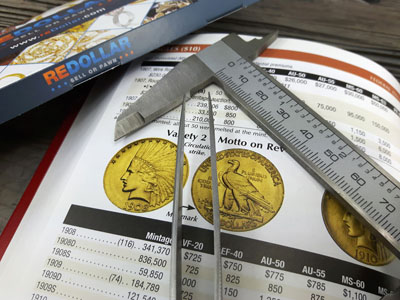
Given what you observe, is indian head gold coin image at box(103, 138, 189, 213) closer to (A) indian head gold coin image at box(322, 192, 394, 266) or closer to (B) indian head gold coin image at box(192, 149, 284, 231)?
(B) indian head gold coin image at box(192, 149, 284, 231)

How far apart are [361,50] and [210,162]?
36 centimetres

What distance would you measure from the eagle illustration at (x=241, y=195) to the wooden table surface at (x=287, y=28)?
26cm

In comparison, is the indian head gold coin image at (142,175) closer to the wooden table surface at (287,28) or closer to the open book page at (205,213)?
the open book page at (205,213)

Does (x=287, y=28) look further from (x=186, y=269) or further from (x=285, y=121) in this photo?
(x=186, y=269)

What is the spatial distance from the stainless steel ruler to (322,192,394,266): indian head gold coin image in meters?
0.01

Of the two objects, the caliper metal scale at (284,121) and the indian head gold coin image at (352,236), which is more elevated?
the caliper metal scale at (284,121)

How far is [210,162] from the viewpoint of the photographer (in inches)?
15.7

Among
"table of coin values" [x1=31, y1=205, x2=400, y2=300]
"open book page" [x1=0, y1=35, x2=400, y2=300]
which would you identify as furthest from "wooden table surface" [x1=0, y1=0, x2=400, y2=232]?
"table of coin values" [x1=31, y1=205, x2=400, y2=300]

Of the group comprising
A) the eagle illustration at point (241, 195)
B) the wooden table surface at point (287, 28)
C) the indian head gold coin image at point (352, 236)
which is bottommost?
the indian head gold coin image at point (352, 236)

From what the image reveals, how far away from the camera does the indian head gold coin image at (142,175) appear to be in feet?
1.25

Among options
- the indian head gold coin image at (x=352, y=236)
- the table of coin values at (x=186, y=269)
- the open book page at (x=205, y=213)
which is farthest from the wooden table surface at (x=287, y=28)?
the indian head gold coin image at (x=352, y=236)

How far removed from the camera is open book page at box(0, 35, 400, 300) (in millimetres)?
327

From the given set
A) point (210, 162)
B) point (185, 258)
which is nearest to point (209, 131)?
point (210, 162)

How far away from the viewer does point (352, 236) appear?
34 centimetres
